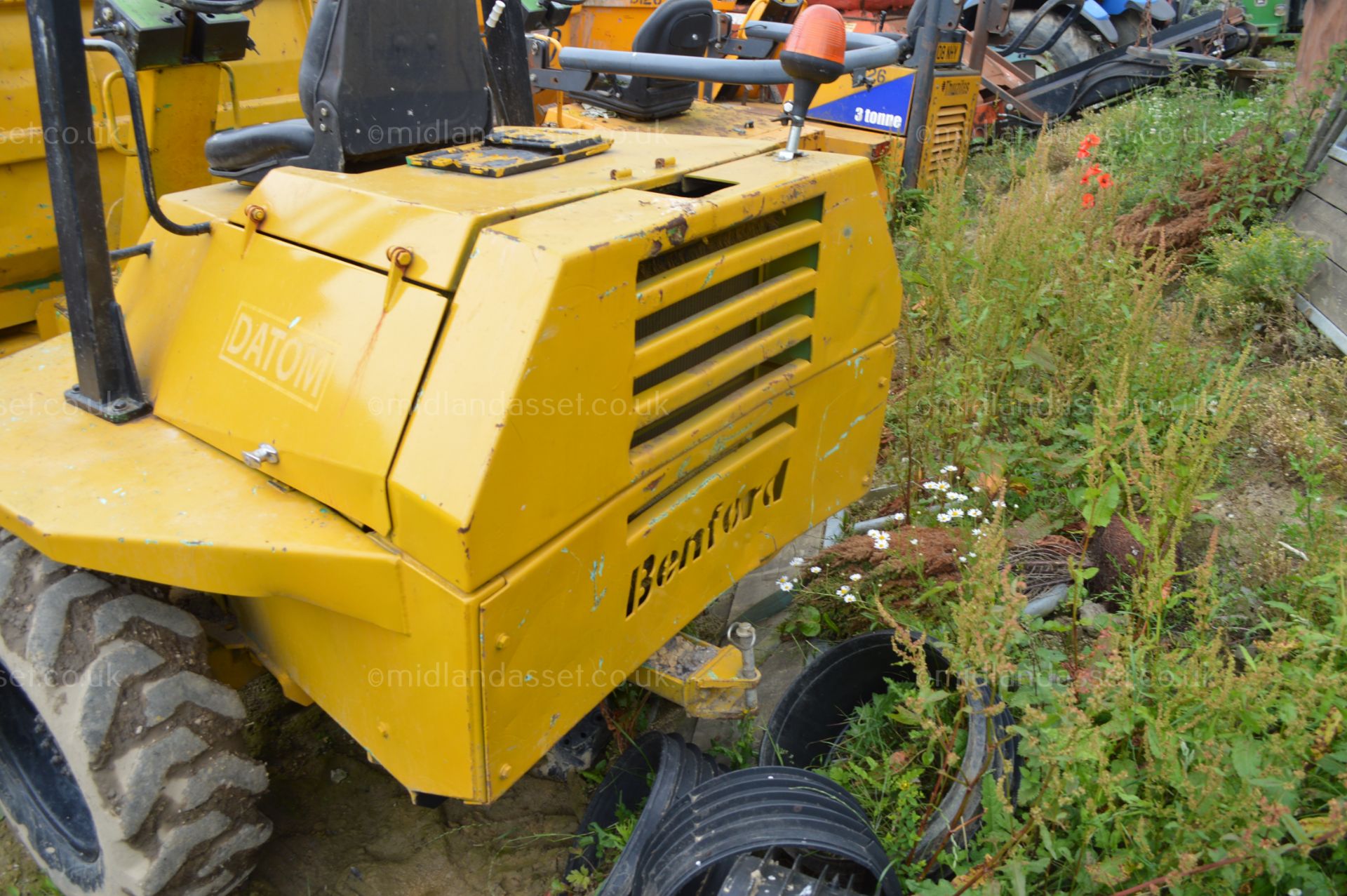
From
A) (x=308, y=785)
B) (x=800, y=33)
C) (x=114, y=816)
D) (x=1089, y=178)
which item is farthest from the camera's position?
(x=1089, y=178)

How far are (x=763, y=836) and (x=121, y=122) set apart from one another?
3.06 m

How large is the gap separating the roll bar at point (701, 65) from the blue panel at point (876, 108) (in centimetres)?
357

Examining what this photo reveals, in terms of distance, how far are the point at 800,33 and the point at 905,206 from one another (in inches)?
168

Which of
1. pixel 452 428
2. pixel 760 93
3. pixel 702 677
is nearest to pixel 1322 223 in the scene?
pixel 760 93

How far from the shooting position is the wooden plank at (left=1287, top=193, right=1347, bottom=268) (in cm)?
430

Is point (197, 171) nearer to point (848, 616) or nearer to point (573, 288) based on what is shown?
point (573, 288)

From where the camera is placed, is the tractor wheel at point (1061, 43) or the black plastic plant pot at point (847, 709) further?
the tractor wheel at point (1061, 43)

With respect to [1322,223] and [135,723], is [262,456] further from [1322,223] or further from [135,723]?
[1322,223]

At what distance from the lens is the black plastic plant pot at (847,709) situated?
210 cm

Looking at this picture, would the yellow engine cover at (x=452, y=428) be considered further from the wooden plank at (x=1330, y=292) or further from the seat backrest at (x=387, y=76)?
the wooden plank at (x=1330, y=292)

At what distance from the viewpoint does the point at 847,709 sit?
2.62 meters

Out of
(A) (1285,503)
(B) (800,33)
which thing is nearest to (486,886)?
(B) (800,33)

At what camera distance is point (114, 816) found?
1767 millimetres

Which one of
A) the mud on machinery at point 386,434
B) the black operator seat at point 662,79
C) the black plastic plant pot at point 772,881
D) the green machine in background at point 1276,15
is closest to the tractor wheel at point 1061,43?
the green machine in background at point 1276,15
